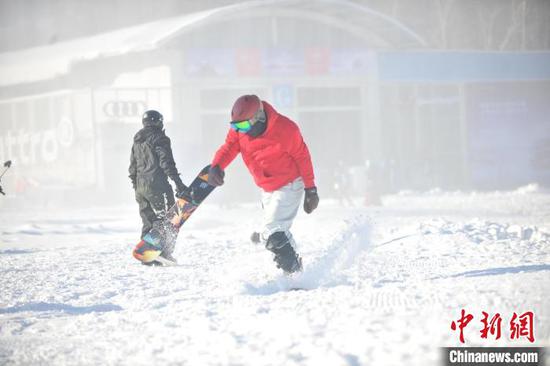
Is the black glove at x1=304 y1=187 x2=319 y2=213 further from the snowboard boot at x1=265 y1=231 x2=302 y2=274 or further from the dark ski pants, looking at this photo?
the dark ski pants

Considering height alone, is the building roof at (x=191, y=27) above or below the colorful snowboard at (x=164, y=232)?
above

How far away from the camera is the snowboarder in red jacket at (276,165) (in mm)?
6727

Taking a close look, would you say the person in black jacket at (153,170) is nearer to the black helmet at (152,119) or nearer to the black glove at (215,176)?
the black helmet at (152,119)

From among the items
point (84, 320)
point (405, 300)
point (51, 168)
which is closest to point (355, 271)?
point (405, 300)

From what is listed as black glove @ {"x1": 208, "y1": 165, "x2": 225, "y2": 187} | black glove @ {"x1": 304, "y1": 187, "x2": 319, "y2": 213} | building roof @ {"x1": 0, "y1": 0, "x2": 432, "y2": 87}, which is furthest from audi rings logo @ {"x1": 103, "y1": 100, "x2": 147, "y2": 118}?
black glove @ {"x1": 304, "y1": 187, "x2": 319, "y2": 213}

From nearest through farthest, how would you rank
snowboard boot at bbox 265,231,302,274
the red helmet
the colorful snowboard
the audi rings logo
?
1. the red helmet
2. snowboard boot at bbox 265,231,302,274
3. the colorful snowboard
4. the audi rings logo

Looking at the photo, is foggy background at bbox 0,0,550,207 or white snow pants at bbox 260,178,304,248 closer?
white snow pants at bbox 260,178,304,248

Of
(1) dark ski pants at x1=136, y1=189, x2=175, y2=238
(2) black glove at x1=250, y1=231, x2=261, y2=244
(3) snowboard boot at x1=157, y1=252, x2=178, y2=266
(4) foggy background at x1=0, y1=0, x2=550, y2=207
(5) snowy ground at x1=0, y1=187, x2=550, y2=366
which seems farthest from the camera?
(4) foggy background at x1=0, y1=0, x2=550, y2=207

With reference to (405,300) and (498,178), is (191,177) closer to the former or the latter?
(498,178)

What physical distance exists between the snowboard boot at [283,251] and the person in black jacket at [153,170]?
209cm

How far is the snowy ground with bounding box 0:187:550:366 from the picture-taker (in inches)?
181

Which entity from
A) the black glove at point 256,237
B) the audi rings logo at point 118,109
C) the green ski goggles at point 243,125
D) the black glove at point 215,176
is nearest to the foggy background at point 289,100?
the audi rings logo at point 118,109

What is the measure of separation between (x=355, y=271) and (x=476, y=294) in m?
2.07

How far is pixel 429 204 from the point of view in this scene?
18.5m
